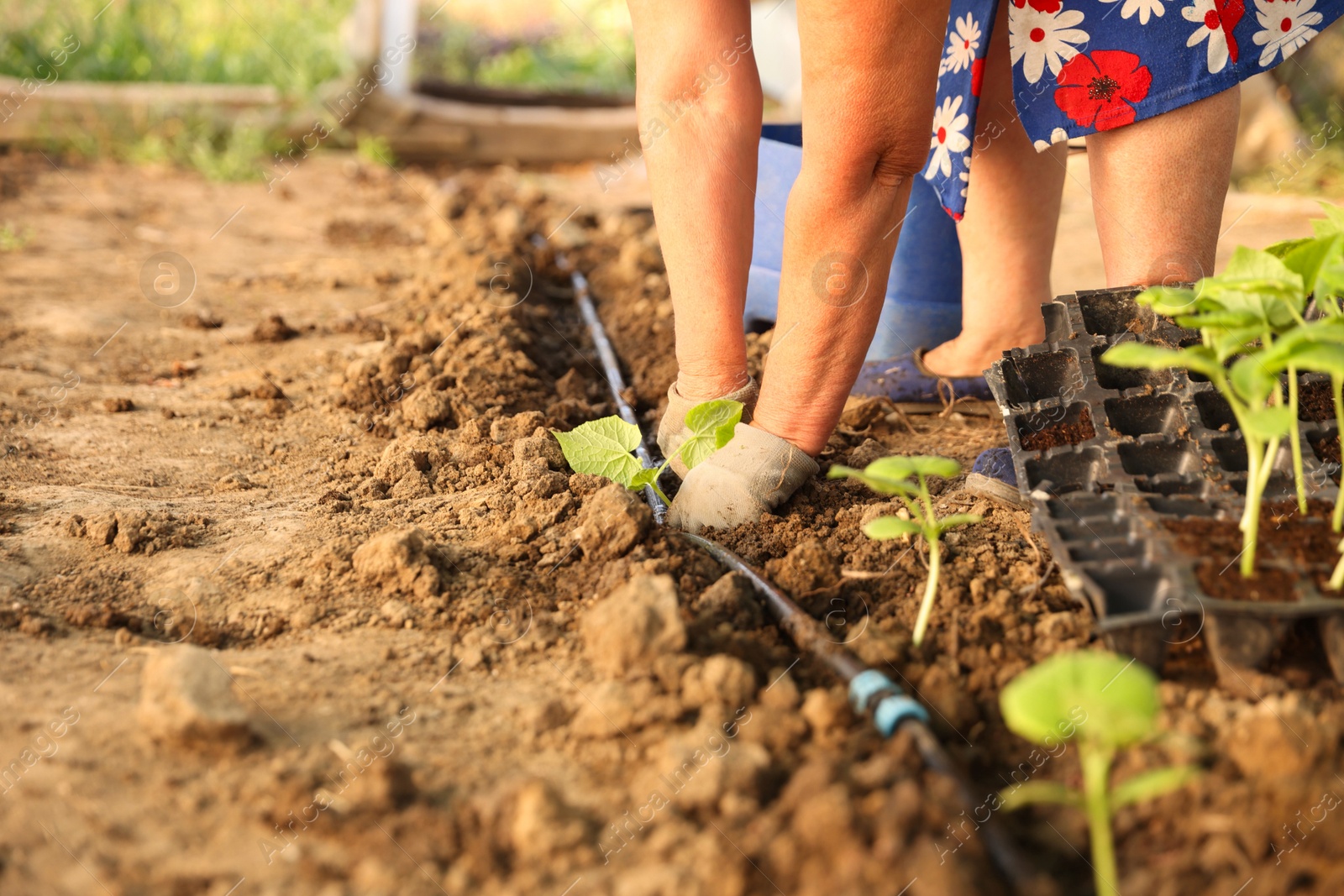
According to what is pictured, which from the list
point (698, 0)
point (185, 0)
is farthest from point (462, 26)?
point (698, 0)

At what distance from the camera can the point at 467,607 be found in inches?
54.8

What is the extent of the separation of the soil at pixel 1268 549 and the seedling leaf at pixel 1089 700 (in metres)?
0.35

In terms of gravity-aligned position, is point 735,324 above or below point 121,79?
below

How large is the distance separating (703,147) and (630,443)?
0.51 meters

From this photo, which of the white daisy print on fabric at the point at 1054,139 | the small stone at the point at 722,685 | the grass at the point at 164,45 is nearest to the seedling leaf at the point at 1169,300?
the white daisy print on fabric at the point at 1054,139

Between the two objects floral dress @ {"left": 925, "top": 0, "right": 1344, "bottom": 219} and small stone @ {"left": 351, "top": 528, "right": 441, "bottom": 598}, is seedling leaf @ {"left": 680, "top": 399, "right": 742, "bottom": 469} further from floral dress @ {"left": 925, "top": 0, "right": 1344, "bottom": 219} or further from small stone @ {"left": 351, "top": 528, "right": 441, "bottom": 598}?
floral dress @ {"left": 925, "top": 0, "right": 1344, "bottom": 219}

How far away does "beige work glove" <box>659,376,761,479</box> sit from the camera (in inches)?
70.1

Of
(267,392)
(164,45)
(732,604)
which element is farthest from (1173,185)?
(164,45)

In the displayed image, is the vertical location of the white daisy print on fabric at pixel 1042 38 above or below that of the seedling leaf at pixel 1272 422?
above

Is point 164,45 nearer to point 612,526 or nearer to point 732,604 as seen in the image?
point 612,526

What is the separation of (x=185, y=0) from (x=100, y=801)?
6197 mm

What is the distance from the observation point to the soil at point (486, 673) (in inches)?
37.5

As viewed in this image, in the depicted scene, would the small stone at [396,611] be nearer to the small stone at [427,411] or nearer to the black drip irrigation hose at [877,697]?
the black drip irrigation hose at [877,697]

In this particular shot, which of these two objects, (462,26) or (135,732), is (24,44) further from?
(135,732)
